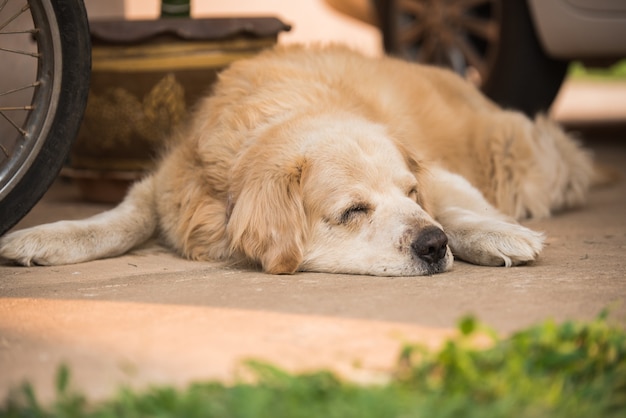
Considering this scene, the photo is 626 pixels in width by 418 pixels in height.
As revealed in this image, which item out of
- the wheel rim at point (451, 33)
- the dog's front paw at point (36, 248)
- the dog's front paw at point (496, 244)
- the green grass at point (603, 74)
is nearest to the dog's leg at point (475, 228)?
the dog's front paw at point (496, 244)

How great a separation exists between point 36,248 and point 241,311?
3.91 ft

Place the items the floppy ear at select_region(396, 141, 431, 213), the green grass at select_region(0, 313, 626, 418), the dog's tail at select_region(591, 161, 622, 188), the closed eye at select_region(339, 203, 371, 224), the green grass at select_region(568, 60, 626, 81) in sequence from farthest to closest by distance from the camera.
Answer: the green grass at select_region(568, 60, 626, 81) → the dog's tail at select_region(591, 161, 622, 188) → the floppy ear at select_region(396, 141, 431, 213) → the closed eye at select_region(339, 203, 371, 224) → the green grass at select_region(0, 313, 626, 418)

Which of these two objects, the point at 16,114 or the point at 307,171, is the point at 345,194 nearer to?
the point at 307,171

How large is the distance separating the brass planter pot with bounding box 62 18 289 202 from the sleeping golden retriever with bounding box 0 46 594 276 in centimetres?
58

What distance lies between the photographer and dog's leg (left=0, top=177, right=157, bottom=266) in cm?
338

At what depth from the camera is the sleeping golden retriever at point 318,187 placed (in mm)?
3188

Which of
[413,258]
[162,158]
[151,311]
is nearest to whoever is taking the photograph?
[151,311]

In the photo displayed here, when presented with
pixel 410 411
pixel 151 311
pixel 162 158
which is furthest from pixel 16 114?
pixel 410 411

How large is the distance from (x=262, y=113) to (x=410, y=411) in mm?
2011

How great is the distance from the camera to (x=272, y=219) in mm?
3205

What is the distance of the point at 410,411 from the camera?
174 centimetres

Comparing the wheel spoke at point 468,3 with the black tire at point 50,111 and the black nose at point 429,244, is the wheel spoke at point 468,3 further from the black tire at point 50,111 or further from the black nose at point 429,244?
the black tire at point 50,111

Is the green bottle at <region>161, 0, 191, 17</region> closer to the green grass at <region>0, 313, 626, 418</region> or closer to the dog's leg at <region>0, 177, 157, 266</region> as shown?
the dog's leg at <region>0, 177, 157, 266</region>

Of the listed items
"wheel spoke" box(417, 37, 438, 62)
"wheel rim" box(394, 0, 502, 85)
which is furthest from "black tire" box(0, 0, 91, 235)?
"wheel spoke" box(417, 37, 438, 62)
